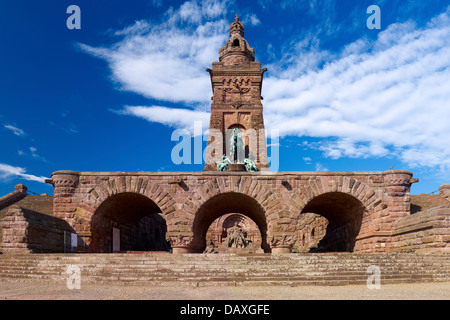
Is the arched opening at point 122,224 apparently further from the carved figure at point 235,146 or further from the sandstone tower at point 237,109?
the sandstone tower at point 237,109

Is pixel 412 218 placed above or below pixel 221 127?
below

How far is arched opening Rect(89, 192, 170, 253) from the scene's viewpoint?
1717 cm

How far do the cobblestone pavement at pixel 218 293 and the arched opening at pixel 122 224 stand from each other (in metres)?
7.91

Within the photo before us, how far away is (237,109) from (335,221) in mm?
11110

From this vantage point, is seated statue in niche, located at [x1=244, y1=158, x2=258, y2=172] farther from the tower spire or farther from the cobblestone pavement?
the tower spire

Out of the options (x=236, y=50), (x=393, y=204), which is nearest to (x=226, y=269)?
(x=393, y=204)

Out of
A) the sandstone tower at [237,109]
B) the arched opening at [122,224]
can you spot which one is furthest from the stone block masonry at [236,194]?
the sandstone tower at [237,109]

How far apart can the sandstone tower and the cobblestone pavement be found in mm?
17052

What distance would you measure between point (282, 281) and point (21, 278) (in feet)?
25.4

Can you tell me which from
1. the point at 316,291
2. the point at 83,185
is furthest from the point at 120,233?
the point at 316,291

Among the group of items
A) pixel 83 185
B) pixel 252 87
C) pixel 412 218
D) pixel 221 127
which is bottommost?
pixel 412 218
